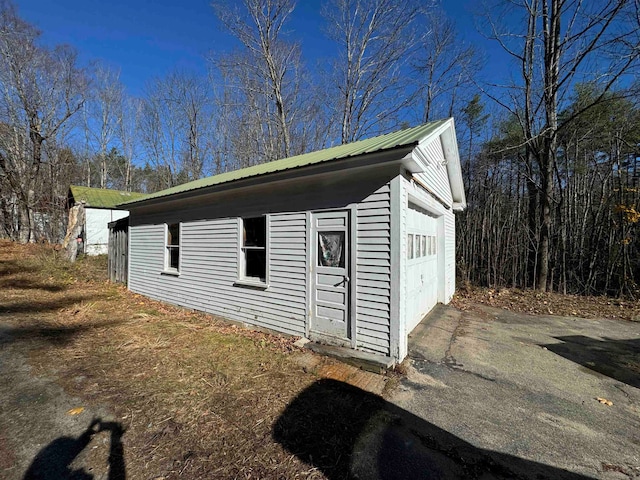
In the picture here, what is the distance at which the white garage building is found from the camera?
387 centimetres

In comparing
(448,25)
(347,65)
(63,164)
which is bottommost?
(63,164)

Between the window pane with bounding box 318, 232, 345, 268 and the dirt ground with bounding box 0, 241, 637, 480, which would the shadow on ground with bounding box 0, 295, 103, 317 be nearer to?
the dirt ground with bounding box 0, 241, 637, 480

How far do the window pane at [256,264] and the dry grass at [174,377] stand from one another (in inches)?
42.9

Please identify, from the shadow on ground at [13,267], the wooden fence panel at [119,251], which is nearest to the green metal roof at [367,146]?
the wooden fence panel at [119,251]

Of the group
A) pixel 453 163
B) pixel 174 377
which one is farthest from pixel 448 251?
pixel 174 377

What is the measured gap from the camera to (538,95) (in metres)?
10.0

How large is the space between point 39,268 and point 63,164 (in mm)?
9772

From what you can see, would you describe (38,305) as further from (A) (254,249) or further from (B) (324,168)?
(B) (324,168)

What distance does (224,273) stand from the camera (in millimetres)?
6062

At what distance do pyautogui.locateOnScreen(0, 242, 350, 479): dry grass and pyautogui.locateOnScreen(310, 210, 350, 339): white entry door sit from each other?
2.34 feet

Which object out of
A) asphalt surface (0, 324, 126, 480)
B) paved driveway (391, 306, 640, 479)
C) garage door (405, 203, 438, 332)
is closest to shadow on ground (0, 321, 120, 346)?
asphalt surface (0, 324, 126, 480)

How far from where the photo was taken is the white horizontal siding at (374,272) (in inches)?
152

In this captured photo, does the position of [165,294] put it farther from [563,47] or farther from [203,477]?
[563,47]

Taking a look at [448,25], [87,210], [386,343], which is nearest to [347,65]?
[448,25]
